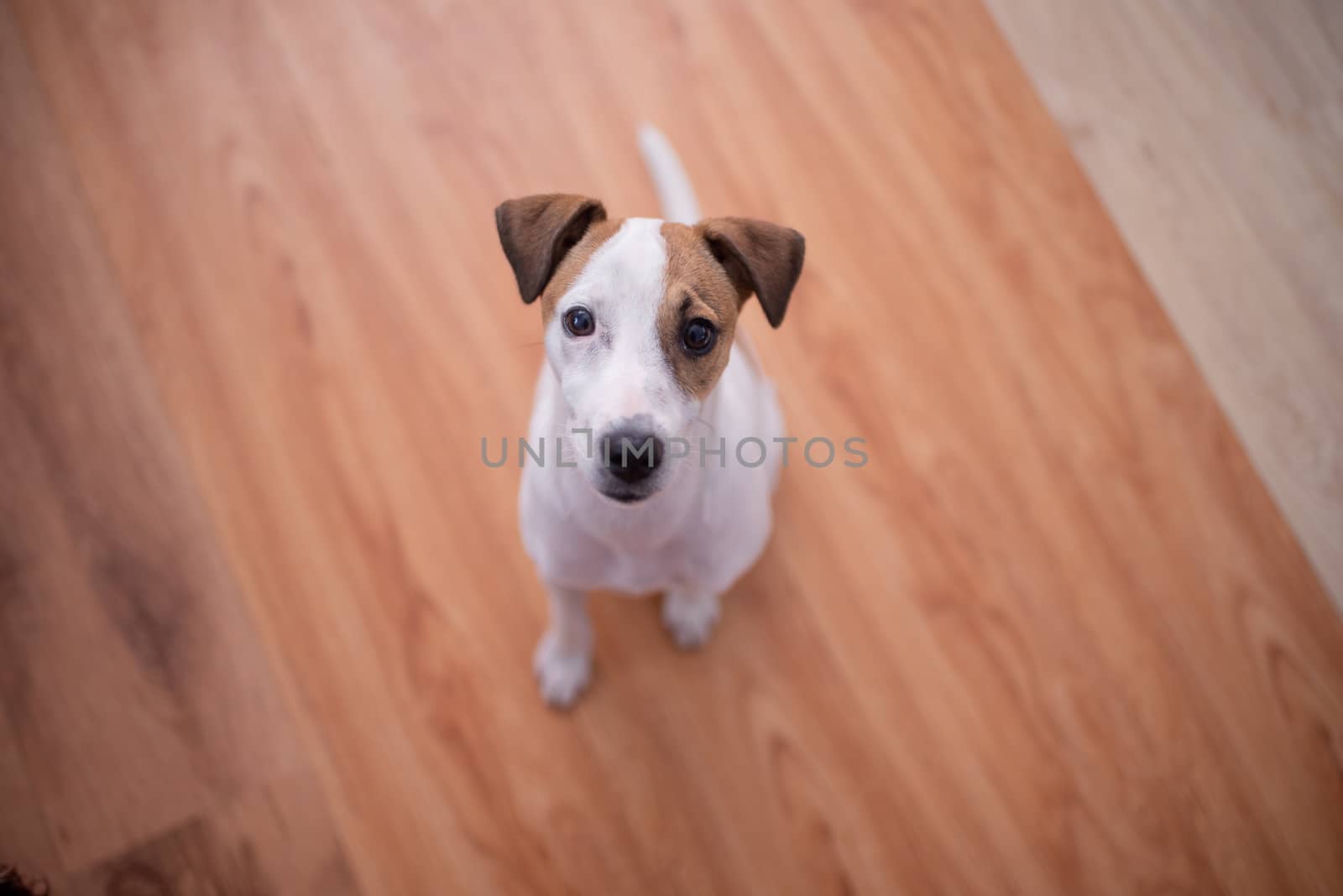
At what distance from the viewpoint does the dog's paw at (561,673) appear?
2.06 metres

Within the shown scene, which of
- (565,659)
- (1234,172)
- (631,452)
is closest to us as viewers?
(631,452)

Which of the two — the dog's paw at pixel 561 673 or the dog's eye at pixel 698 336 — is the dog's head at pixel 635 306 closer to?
the dog's eye at pixel 698 336

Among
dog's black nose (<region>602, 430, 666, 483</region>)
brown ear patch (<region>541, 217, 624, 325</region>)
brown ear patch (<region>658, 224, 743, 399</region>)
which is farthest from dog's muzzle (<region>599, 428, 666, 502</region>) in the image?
brown ear patch (<region>541, 217, 624, 325</region>)

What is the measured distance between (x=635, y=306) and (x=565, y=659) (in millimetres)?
1038

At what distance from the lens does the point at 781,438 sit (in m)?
2.03

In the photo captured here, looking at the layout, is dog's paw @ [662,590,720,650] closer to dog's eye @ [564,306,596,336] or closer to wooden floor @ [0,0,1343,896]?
wooden floor @ [0,0,1343,896]

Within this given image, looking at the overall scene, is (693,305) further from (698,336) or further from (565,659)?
(565,659)

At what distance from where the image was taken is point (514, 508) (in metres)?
2.22

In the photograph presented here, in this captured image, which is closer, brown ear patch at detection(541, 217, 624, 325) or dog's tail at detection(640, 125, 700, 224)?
brown ear patch at detection(541, 217, 624, 325)

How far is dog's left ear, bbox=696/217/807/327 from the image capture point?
1.43 meters

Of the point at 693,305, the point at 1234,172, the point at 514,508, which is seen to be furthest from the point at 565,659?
the point at 1234,172

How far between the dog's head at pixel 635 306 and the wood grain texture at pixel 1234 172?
A: 61.6 inches

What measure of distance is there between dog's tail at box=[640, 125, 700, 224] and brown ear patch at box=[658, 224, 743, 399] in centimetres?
63

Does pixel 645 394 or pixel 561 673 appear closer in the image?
pixel 645 394
